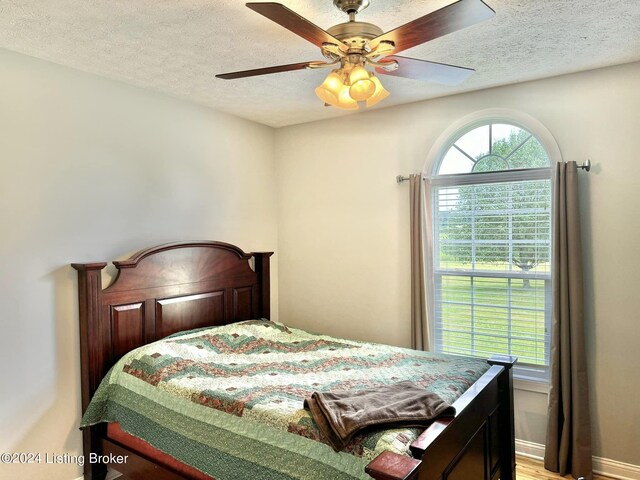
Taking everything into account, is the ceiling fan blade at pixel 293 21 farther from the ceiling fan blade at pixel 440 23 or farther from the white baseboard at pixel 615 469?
the white baseboard at pixel 615 469

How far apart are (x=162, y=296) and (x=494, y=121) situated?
2674 mm

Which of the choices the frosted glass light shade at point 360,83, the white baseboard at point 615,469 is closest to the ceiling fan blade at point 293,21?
the frosted glass light shade at point 360,83

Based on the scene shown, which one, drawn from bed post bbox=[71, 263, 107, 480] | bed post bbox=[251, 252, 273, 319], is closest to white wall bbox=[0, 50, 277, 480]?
bed post bbox=[71, 263, 107, 480]

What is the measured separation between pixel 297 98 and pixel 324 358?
192 cm

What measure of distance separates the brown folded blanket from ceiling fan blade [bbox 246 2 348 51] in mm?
1445

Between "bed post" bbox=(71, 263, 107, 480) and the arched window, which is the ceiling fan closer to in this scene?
the arched window

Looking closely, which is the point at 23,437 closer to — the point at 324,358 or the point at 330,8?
the point at 324,358

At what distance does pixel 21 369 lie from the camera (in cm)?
243

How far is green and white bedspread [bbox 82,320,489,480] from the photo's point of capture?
68.9 inches

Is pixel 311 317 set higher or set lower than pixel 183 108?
lower

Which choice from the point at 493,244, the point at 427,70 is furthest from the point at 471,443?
the point at 427,70

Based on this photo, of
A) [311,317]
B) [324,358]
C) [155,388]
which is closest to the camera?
[155,388]

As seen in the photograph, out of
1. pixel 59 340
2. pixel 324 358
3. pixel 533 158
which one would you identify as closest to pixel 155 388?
pixel 59 340

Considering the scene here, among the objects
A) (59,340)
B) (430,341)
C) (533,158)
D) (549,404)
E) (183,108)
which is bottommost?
(549,404)
